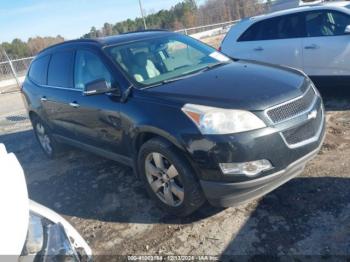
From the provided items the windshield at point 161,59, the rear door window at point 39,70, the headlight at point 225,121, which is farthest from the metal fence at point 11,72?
the headlight at point 225,121

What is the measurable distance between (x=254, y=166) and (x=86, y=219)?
2.06 m

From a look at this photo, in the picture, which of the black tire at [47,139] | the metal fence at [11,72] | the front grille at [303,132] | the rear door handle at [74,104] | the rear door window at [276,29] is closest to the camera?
the front grille at [303,132]

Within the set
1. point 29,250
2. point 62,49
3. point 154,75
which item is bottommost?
point 29,250

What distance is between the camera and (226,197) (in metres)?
3.15

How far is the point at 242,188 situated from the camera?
3084 mm

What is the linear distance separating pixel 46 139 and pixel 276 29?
184 inches

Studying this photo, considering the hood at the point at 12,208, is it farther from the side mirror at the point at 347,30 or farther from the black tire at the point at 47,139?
the side mirror at the point at 347,30

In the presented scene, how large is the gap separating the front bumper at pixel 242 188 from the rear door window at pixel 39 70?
362 cm

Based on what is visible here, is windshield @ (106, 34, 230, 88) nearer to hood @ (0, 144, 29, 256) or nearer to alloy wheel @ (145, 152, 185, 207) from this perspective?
alloy wheel @ (145, 152, 185, 207)

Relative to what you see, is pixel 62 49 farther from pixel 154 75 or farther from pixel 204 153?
pixel 204 153

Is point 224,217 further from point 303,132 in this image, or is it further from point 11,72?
point 11,72

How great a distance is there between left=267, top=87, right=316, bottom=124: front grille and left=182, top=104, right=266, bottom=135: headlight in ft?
0.48

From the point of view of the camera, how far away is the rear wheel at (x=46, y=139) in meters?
6.02

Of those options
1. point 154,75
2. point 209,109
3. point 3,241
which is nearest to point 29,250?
point 3,241
